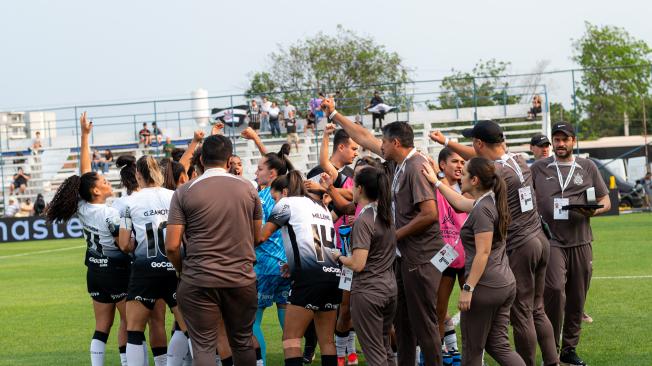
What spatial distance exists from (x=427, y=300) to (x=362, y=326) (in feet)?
2.75

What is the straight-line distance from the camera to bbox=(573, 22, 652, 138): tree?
235ft

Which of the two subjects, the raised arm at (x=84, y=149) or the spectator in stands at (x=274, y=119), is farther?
the spectator in stands at (x=274, y=119)

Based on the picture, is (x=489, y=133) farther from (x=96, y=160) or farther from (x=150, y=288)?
(x=96, y=160)

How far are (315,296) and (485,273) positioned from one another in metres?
1.57

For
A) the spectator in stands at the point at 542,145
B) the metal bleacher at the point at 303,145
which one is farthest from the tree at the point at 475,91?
the spectator in stands at the point at 542,145

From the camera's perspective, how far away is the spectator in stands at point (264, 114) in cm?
4081

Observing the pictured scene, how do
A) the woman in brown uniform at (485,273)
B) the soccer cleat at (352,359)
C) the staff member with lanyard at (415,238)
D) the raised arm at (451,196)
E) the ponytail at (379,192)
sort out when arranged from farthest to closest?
1. the soccer cleat at (352,359)
2. the staff member with lanyard at (415,238)
3. the raised arm at (451,196)
4. the ponytail at (379,192)
5. the woman in brown uniform at (485,273)

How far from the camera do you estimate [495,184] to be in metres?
6.87

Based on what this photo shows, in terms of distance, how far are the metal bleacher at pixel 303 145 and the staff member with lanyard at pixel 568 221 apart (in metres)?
28.6

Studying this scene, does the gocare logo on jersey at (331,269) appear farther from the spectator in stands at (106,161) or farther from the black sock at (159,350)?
the spectator in stands at (106,161)

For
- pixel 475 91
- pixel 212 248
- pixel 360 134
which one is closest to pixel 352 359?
pixel 360 134

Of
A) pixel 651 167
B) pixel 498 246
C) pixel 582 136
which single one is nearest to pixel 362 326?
pixel 498 246

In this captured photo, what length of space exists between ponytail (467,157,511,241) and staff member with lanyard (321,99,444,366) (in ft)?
2.40

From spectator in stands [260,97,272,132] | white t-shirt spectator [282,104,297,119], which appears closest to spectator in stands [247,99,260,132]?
spectator in stands [260,97,272,132]
